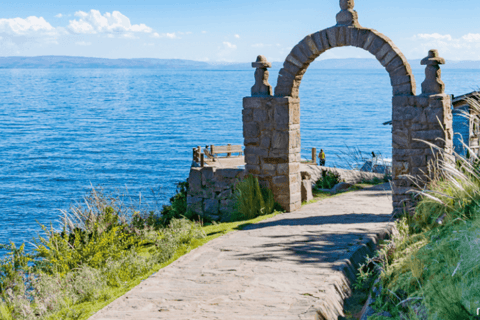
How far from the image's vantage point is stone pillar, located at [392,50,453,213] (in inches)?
360

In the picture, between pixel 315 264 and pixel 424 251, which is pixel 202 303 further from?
pixel 424 251

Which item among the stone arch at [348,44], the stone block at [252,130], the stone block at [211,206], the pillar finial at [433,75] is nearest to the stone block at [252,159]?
the stone block at [252,130]

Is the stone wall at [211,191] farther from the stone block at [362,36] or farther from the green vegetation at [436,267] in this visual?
the green vegetation at [436,267]

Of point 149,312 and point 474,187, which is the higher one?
point 474,187

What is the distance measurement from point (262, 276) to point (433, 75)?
5527 millimetres

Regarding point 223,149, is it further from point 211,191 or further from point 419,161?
point 419,161

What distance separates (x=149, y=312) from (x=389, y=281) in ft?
8.44

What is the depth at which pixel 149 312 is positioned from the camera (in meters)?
5.25

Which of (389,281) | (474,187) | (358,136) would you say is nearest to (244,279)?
(389,281)

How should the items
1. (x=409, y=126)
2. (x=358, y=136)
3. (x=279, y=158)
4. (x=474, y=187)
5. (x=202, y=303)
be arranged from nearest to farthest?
(x=202, y=303)
(x=474, y=187)
(x=409, y=126)
(x=279, y=158)
(x=358, y=136)

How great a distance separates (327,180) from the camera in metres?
15.5

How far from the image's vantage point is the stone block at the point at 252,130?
10719mm

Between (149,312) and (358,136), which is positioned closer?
(149,312)

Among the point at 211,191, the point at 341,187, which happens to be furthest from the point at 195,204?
the point at 341,187
